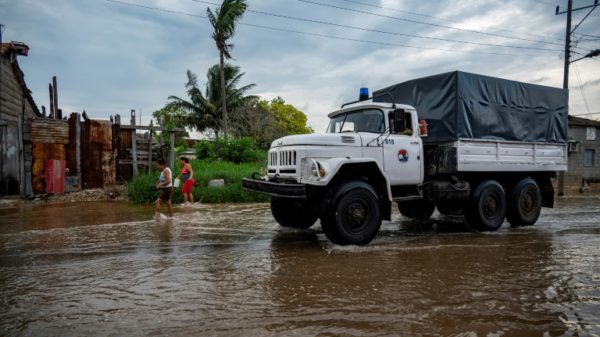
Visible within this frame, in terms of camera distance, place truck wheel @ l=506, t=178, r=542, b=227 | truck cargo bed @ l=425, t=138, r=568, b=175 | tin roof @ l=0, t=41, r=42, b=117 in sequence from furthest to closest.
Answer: tin roof @ l=0, t=41, r=42, b=117
truck wheel @ l=506, t=178, r=542, b=227
truck cargo bed @ l=425, t=138, r=568, b=175

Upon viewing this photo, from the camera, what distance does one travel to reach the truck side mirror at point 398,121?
6945mm

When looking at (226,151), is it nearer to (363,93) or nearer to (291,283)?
(363,93)

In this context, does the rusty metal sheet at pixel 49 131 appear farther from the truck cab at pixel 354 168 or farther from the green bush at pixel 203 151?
the truck cab at pixel 354 168

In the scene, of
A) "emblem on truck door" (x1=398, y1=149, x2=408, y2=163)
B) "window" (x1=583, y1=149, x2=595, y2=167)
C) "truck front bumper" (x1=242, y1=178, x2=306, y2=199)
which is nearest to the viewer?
"truck front bumper" (x1=242, y1=178, x2=306, y2=199)

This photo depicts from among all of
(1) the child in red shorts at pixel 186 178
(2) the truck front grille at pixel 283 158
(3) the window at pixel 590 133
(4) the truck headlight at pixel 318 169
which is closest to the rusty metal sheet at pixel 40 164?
(1) the child in red shorts at pixel 186 178

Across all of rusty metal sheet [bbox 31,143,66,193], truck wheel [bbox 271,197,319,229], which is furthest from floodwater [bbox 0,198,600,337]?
rusty metal sheet [bbox 31,143,66,193]

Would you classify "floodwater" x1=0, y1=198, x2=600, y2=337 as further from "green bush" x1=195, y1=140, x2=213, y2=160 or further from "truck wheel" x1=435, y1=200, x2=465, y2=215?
"green bush" x1=195, y1=140, x2=213, y2=160

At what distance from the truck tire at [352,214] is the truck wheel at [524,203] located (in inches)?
154

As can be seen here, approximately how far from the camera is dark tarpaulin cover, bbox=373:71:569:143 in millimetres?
7902

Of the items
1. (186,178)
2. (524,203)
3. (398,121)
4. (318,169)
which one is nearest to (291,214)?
(318,169)

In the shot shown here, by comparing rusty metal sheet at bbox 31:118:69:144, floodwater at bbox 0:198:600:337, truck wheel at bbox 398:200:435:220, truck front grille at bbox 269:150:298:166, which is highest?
rusty metal sheet at bbox 31:118:69:144

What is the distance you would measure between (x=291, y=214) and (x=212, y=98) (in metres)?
27.4

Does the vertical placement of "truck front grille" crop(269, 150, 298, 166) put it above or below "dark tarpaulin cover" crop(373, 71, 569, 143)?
below

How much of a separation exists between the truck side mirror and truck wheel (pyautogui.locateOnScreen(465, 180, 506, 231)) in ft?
7.69
